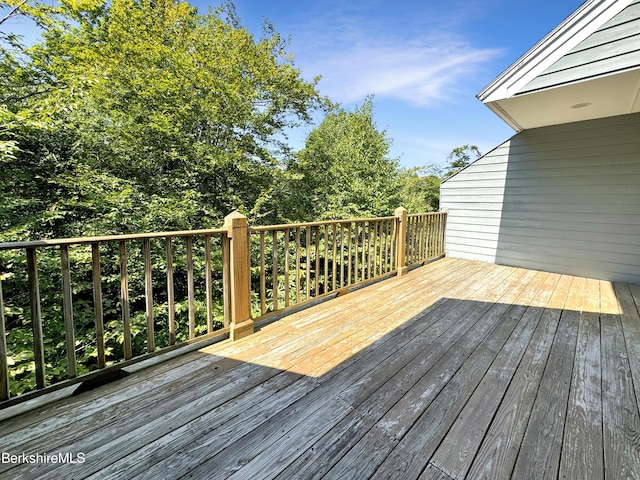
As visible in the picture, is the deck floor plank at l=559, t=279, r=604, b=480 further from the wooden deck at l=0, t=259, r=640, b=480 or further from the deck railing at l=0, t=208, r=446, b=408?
the deck railing at l=0, t=208, r=446, b=408

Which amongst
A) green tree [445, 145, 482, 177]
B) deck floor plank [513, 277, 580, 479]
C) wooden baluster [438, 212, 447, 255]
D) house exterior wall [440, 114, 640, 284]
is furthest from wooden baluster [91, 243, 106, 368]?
green tree [445, 145, 482, 177]

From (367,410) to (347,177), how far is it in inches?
335

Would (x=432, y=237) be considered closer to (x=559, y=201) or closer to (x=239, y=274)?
(x=559, y=201)

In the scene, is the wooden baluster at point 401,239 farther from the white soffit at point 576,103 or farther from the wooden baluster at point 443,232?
the wooden baluster at point 443,232

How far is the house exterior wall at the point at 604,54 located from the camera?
7.86 ft

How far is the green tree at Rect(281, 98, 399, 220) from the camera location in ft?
29.2

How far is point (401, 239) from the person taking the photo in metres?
4.20

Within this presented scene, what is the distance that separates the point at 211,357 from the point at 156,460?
2.81ft

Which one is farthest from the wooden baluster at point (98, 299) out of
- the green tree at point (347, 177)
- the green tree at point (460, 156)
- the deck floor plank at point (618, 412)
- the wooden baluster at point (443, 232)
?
the green tree at point (460, 156)

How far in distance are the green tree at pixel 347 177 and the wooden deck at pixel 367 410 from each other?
21.4ft

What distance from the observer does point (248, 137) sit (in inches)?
310

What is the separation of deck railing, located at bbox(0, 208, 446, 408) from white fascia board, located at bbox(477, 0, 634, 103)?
178 cm

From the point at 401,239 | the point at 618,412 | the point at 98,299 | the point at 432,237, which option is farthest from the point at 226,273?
the point at 432,237

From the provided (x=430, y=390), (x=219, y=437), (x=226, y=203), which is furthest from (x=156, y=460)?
(x=226, y=203)
